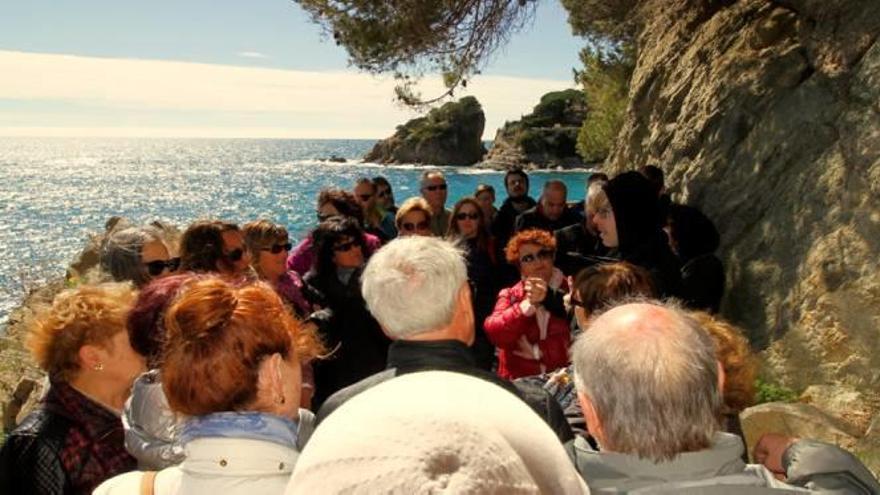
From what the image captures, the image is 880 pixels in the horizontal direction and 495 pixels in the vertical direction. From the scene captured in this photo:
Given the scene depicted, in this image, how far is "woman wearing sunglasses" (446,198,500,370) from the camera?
6.16 m

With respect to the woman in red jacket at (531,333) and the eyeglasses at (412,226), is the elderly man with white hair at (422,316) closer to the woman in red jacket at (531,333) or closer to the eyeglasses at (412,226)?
the woman in red jacket at (531,333)

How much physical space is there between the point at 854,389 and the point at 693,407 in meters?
4.62

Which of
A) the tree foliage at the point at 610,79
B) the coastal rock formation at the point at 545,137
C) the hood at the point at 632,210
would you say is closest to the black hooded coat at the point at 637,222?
the hood at the point at 632,210

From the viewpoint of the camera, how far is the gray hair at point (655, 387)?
6.16 ft

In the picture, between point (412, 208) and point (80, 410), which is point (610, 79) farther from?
point (80, 410)

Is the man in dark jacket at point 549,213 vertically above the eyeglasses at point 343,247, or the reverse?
the man in dark jacket at point 549,213

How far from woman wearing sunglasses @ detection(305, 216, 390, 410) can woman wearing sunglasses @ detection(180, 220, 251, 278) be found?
0.64 meters

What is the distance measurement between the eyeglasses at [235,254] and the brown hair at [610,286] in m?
2.10

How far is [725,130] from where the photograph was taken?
26.1ft

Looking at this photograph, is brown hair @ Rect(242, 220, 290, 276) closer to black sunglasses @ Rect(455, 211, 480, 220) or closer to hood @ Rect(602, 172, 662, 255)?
black sunglasses @ Rect(455, 211, 480, 220)

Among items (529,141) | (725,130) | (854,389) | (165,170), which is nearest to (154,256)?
(854,389)

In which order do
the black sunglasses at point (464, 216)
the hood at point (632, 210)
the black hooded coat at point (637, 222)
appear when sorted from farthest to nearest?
the black sunglasses at point (464, 216), the hood at point (632, 210), the black hooded coat at point (637, 222)

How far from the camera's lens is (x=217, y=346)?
1938mm

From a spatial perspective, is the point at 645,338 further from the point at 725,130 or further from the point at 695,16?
the point at 695,16
